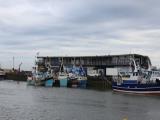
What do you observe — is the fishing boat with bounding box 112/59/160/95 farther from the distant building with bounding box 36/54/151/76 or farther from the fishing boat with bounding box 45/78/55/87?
the distant building with bounding box 36/54/151/76

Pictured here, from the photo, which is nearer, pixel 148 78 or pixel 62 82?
pixel 148 78

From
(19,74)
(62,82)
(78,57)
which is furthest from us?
(19,74)

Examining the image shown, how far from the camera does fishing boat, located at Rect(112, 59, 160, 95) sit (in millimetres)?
83750

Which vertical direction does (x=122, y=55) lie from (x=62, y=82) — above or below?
above

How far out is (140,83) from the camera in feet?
287

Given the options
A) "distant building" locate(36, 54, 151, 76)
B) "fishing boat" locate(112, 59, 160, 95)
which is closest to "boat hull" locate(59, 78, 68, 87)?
"distant building" locate(36, 54, 151, 76)

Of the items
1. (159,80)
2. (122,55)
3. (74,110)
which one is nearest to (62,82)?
(122,55)

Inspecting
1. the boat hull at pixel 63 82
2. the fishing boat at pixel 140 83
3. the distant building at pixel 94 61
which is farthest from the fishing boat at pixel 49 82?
the fishing boat at pixel 140 83

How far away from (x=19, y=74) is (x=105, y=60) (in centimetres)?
3987

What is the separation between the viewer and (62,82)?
114250mm

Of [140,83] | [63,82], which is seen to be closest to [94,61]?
[63,82]

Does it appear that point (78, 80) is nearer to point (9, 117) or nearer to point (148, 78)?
point (148, 78)

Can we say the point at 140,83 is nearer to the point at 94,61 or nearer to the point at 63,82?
the point at 63,82

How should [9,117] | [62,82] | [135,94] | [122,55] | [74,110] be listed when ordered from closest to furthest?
[9,117] → [74,110] → [135,94] → [62,82] → [122,55]
